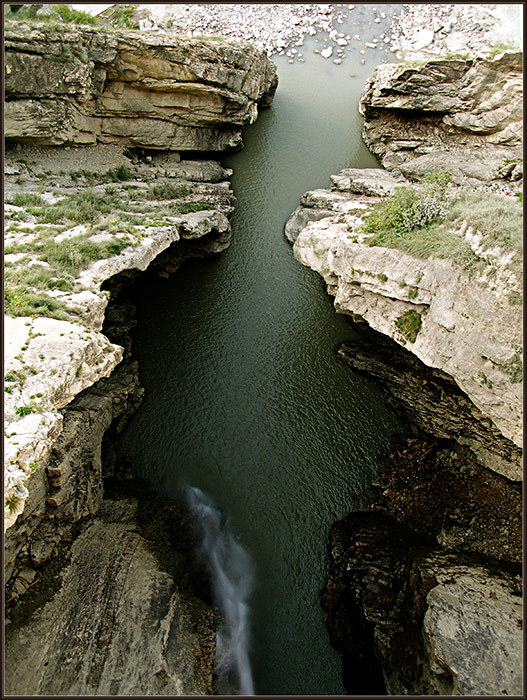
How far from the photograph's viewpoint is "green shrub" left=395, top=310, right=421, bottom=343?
13.1 meters

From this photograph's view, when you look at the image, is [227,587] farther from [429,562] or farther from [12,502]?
[12,502]

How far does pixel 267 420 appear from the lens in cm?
1627

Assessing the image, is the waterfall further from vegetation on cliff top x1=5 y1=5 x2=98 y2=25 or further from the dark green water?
vegetation on cliff top x1=5 y1=5 x2=98 y2=25

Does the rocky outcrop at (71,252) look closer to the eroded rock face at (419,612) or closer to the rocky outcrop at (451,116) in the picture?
the eroded rock face at (419,612)

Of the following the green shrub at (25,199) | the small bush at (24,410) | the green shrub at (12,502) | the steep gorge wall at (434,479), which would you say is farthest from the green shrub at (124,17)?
the green shrub at (12,502)

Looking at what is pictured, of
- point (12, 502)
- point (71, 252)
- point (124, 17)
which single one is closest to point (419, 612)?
point (12, 502)

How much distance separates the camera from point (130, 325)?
18.2 m

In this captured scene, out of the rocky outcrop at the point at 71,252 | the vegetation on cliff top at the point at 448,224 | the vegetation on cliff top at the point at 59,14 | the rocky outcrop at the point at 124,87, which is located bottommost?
A: the rocky outcrop at the point at 71,252

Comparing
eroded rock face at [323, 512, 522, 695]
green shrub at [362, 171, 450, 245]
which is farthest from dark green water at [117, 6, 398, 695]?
green shrub at [362, 171, 450, 245]

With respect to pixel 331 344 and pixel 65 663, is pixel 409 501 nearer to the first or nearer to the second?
pixel 331 344

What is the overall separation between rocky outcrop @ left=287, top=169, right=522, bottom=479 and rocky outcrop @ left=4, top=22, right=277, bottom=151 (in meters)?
12.2

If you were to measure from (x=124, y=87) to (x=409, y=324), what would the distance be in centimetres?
1899

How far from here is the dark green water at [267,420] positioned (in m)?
12.9

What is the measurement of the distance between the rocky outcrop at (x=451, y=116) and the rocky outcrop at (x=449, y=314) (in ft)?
39.7
